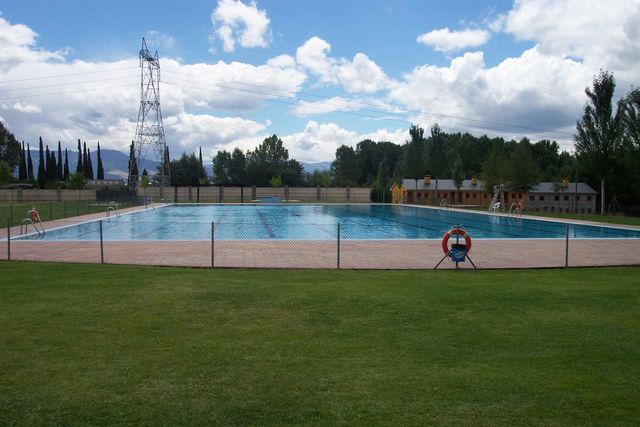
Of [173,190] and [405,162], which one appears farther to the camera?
[405,162]

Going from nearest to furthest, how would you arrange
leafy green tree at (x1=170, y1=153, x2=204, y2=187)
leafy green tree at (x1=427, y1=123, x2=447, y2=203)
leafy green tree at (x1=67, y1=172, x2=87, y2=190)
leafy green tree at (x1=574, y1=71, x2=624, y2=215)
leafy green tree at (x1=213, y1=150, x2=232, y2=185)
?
leafy green tree at (x1=574, y1=71, x2=624, y2=215) → leafy green tree at (x1=67, y1=172, x2=87, y2=190) → leafy green tree at (x1=427, y1=123, x2=447, y2=203) → leafy green tree at (x1=170, y1=153, x2=204, y2=187) → leafy green tree at (x1=213, y1=150, x2=232, y2=185)

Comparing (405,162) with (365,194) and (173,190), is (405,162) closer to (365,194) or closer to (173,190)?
(365,194)

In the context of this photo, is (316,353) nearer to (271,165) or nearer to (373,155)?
(271,165)

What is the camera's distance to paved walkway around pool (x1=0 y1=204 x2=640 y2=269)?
12.8 m

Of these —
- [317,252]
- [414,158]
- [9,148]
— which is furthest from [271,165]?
[317,252]

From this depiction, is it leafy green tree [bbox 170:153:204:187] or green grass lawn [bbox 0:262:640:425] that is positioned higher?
leafy green tree [bbox 170:153:204:187]

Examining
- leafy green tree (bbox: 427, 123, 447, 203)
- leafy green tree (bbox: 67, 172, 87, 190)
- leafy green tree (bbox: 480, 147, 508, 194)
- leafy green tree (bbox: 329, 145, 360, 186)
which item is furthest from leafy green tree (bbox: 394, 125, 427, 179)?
leafy green tree (bbox: 67, 172, 87, 190)

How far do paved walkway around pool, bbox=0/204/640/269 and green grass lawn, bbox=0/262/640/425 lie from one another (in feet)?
11.1

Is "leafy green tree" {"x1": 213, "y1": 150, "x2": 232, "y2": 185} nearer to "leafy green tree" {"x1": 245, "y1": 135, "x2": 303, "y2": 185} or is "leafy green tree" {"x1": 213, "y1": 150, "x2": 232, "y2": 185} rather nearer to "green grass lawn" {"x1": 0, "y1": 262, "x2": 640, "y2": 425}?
"leafy green tree" {"x1": 245, "y1": 135, "x2": 303, "y2": 185}

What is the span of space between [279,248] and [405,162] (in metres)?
68.1

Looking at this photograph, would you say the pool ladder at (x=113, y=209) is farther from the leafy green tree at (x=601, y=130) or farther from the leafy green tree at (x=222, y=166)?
the leafy green tree at (x=222, y=166)

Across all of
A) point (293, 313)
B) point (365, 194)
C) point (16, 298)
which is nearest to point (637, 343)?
point (293, 313)

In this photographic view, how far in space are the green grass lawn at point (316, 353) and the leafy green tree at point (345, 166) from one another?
303 ft

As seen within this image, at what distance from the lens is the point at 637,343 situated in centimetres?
585
